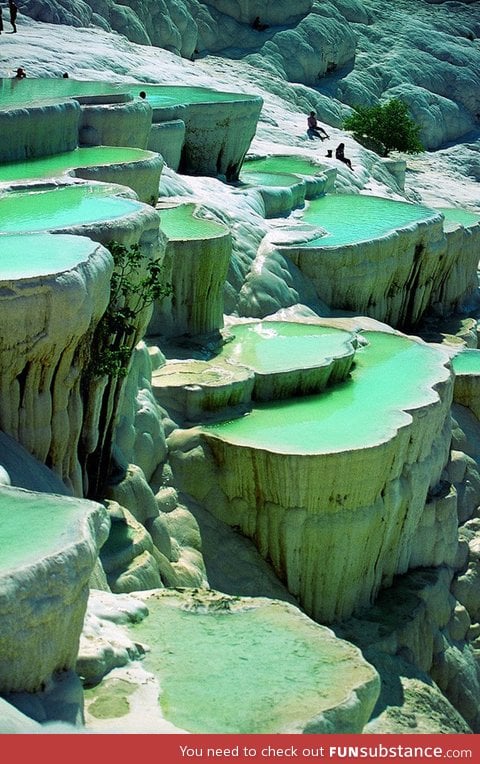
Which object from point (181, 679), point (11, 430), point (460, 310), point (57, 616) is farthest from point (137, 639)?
point (460, 310)

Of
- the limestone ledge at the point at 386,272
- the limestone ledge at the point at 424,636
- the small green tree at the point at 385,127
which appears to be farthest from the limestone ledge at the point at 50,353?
the small green tree at the point at 385,127

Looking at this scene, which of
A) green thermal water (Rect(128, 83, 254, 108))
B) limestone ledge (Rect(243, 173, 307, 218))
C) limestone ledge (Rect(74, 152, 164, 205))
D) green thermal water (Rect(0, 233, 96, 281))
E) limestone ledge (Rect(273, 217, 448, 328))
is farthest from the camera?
green thermal water (Rect(128, 83, 254, 108))

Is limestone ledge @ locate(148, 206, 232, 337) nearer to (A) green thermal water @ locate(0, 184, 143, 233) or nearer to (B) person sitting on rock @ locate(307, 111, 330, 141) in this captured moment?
(A) green thermal water @ locate(0, 184, 143, 233)

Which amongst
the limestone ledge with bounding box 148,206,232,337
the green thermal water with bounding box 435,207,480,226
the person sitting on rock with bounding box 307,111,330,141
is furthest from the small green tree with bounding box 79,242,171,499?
the person sitting on rock with bounding box 307,111,330,141

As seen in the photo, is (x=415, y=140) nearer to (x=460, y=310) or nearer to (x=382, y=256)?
(x=460, y=310)

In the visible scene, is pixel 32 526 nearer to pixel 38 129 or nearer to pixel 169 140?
Answer: pixel 38 129
